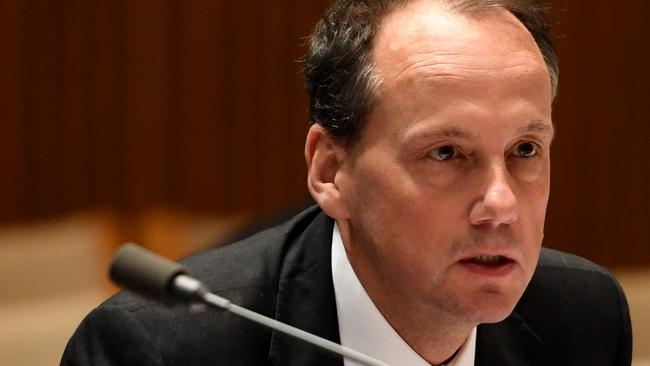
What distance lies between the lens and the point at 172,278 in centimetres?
158

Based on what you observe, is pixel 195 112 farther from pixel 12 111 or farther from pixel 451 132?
pixel 451 132

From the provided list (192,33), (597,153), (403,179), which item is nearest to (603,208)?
(597,153)

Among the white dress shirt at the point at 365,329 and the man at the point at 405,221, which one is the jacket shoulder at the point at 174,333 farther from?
the white dress shirt at the point at 365,329

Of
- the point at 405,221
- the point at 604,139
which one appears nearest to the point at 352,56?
the point at 405,221

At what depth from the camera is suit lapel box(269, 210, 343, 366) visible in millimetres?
2088

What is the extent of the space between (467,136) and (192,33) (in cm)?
272

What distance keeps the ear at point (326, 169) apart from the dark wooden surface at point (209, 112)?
2.35m

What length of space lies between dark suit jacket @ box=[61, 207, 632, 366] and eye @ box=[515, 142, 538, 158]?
1.39 feet

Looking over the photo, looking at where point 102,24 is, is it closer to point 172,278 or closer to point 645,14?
point 645,14

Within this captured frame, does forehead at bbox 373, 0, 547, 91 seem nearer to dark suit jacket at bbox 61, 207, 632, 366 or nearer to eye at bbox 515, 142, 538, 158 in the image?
eye at bbox 515, 142, 538, 158

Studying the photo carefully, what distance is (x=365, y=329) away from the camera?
2131 mm

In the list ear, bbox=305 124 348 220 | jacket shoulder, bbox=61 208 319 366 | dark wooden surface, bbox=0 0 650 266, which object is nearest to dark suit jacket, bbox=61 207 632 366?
jacket shoulder, bbox=61 208 319 366

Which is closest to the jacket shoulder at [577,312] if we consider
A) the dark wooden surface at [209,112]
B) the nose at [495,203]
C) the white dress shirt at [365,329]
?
the white dress shirt at [365,329]

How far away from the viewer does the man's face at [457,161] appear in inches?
74.7
